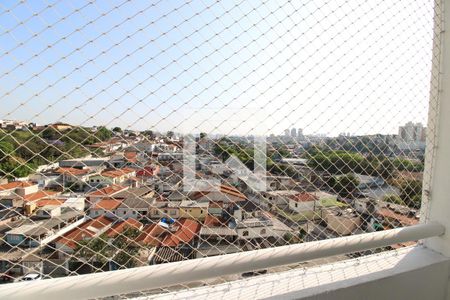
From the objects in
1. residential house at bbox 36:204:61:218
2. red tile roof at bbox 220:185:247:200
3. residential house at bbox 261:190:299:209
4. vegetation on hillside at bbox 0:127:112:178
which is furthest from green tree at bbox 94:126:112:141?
residential house at bbox 261:190:299:209

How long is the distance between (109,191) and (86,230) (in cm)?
13

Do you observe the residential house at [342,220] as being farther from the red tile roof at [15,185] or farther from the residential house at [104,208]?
the red tile roof at [15,185]

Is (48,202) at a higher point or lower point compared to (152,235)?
higher

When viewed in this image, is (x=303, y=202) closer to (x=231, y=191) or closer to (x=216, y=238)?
(x=231, y=191)

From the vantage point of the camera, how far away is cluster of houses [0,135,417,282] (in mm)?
707

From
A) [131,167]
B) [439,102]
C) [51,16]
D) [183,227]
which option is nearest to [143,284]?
[183,227]

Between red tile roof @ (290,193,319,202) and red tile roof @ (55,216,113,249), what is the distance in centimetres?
66

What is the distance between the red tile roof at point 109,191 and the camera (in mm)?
814

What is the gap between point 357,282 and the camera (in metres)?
0.89

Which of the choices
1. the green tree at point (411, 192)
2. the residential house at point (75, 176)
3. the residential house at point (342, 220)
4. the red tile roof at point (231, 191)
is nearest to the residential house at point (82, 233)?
the residential house at point (75, 176)

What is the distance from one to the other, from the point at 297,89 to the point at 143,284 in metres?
0.77

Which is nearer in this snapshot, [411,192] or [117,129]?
[117,129]

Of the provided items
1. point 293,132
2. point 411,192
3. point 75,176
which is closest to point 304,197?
point 293,132

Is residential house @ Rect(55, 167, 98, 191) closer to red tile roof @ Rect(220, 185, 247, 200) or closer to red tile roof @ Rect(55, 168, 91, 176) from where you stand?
red tile roof @ Rect(55, 168, 91, 176)
